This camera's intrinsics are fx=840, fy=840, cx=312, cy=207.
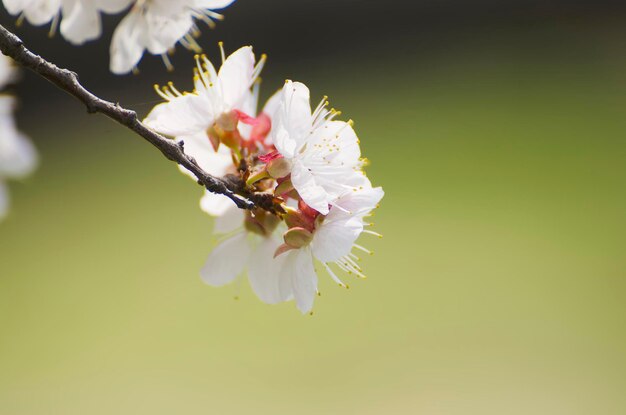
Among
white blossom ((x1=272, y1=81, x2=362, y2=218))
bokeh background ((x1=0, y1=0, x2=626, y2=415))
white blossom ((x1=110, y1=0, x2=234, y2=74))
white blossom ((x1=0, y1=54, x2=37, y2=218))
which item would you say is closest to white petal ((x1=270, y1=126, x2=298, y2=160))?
white blossom ((x1=272, y1=81, x2=362, y2=218))

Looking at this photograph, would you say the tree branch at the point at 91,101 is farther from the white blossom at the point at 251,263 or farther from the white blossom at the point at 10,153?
the white blossom at the point at 10,153

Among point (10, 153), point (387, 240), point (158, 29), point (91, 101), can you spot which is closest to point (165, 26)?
point (158, 29)

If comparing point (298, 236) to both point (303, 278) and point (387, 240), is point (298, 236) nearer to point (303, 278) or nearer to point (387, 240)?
point (303, 278)

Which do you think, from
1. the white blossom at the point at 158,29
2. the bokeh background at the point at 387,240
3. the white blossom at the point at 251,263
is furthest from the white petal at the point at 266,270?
the bokeh background at the point at 387,240

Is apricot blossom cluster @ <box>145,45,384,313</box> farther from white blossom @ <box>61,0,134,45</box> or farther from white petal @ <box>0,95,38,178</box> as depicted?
white petal @ <box>0,95,38,178</box>

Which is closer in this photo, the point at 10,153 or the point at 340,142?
the point at 340,142

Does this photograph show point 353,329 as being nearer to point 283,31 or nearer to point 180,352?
point 180,352

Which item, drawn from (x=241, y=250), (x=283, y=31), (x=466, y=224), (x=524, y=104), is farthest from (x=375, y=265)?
(x=241, y=250)
